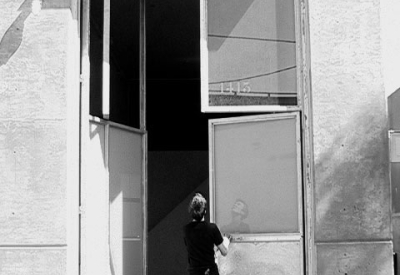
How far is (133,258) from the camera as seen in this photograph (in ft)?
29.1

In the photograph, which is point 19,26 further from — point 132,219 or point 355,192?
point 355,192

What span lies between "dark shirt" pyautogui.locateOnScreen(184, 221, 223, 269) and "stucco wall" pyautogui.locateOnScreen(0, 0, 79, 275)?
1.25 m

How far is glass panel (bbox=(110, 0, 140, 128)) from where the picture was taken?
8797 mm

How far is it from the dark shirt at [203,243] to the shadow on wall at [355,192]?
40.4 inches

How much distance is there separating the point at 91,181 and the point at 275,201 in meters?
1.94

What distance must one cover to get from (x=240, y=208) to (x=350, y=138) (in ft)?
4.46

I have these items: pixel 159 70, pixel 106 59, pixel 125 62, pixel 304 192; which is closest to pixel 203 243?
pixel 304 192

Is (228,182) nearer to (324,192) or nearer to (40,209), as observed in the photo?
(324,192)

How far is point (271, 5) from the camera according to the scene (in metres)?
7.90

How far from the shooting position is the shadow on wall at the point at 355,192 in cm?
721

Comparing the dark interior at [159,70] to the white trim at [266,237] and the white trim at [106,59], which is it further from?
the white trim at [266,237]

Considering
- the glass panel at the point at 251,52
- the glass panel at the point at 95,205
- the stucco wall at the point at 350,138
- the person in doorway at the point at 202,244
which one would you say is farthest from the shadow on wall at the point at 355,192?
the glass panel at the point at 95,205

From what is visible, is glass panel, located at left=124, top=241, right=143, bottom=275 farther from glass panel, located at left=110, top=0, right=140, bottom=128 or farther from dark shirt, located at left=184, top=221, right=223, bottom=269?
dark shirt, located at left=184, top=221, right=223, bottom=269

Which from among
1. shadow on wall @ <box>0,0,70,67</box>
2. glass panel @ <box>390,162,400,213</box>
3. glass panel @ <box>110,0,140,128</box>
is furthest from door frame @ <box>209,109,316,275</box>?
shadow on wall @ <box>0,0,70,67</box>
